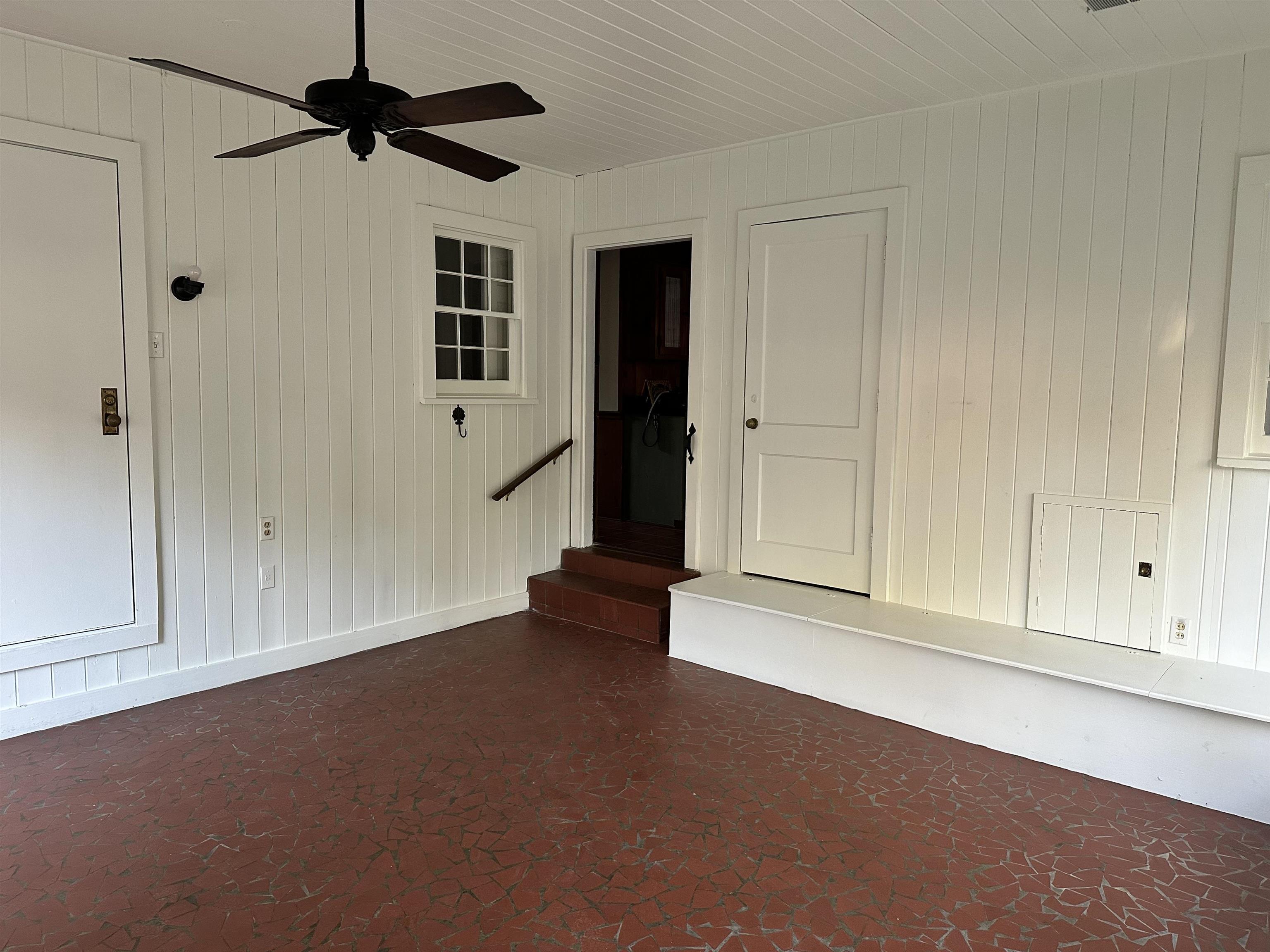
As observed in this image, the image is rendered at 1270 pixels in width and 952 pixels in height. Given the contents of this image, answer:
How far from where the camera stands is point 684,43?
3.23 meters

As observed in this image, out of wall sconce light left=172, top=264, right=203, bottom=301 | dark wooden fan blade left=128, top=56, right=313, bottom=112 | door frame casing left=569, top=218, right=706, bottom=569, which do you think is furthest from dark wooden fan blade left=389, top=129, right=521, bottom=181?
door frame casing left=569, top=218, right=706, bottom=569

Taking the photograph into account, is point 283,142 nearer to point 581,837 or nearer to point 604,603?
point 581,837

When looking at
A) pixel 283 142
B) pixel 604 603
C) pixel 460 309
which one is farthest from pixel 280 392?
pixel 604 603

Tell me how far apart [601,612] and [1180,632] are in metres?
2.91

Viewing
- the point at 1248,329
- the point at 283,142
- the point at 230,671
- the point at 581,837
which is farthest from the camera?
the point at 230,671

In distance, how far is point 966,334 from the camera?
390 cm

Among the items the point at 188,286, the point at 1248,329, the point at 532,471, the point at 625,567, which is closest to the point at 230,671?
the point at 188,286

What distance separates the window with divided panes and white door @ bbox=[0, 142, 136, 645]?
5.68 ft

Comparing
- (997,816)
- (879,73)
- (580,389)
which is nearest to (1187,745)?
(997,816)

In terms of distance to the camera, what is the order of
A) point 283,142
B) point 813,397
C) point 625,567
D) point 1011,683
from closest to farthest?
point 283,142, point 1011,683, point 813,397, point 625,567

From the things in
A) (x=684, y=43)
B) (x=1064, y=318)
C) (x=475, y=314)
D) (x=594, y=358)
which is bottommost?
(x=594, y=358)

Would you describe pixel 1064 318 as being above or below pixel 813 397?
above

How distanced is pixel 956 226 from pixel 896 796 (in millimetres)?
2573

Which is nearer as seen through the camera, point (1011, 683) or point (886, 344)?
point (1011, 683)
